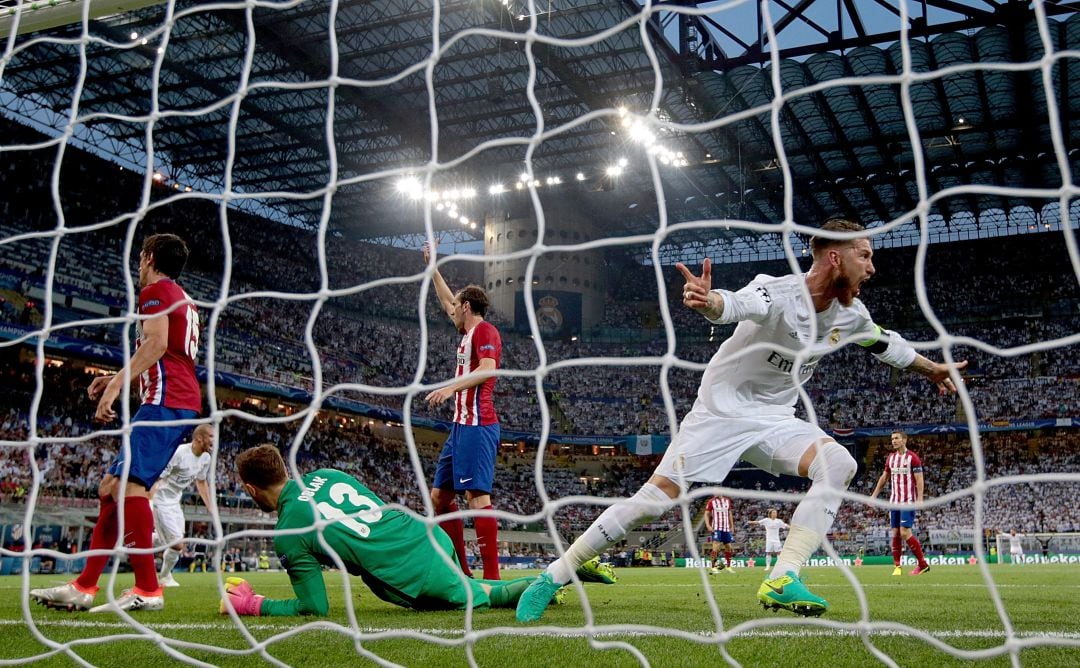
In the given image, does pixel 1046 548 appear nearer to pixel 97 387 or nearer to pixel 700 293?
pixel 700 293

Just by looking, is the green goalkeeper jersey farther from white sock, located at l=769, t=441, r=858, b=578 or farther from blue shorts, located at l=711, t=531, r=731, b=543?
blue shorts, located at l=711, t=531, r=731, b=543

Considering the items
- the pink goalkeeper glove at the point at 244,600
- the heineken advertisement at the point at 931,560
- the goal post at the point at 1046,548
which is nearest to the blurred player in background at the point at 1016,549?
the goal post at the point at 1046,548

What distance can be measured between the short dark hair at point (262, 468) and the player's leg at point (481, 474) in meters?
1.80

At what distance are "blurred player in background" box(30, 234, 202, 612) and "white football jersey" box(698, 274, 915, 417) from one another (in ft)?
8.58

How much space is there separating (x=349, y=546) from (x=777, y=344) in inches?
85.2

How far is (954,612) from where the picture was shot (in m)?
4.57

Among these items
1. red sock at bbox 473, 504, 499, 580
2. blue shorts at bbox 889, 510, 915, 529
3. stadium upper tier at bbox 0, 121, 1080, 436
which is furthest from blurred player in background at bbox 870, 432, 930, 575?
stadium upper tier at bbox 0, 121, 1080, 436

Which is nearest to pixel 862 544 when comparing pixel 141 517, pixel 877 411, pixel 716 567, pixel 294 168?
pixel 877 411

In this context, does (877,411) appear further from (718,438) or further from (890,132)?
(718,438)

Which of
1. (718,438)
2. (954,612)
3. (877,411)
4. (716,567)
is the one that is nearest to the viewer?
(718,438)

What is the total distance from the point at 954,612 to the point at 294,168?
3147 cm

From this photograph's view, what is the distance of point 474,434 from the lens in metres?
5.76

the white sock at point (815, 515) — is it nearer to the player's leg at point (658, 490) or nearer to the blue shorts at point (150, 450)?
the player's leg at point (658, 490)

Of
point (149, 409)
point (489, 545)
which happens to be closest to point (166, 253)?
point (149, 409)
